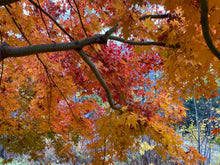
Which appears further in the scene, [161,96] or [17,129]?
[17,129]

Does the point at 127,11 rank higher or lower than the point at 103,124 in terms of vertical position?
higher

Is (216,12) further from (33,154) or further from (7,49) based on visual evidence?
(33,154)

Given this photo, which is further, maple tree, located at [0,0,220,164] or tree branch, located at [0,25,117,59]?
tree branch, located at [0,25,117,59]

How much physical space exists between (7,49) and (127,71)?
1649mm

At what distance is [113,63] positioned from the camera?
219 cm

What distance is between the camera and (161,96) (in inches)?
85.7

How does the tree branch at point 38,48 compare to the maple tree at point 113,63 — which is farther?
the tree branch at point 38,48

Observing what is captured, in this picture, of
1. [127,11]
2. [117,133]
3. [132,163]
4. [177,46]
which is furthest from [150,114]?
[132,163]

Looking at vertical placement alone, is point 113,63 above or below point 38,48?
above

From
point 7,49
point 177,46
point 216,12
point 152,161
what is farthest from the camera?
point 152,161

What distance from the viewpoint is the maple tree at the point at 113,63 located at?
2.60 feet

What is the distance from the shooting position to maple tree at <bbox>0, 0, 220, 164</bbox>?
79cm

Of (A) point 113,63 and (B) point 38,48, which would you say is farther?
(A) point 113,63

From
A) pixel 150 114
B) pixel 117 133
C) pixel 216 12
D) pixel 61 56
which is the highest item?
A: pixel 61 56
